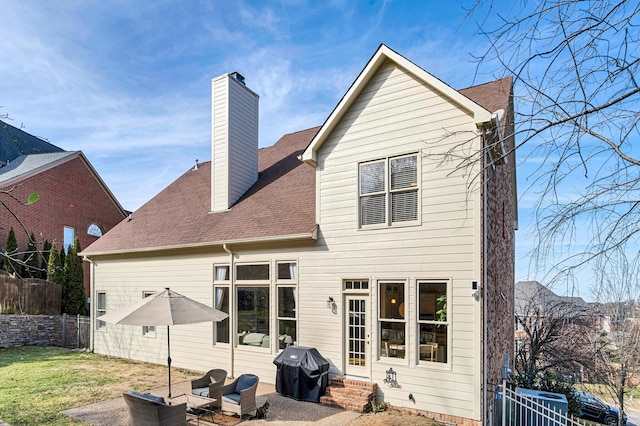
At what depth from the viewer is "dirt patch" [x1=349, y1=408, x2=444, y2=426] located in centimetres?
743

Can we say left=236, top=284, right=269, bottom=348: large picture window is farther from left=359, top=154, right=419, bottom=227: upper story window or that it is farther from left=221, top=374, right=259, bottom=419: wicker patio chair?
left=359, top=154, right=419, bottom=227: upper story window

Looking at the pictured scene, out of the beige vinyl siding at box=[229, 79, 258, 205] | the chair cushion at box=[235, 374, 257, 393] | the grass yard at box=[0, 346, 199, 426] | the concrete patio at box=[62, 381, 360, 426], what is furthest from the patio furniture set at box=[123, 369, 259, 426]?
the beige vinyl siding at box=[229, 79, 258, 205]

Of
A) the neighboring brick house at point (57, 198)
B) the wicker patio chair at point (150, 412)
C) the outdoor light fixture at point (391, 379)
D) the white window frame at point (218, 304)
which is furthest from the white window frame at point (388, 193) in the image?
the neighboring brick house at point (57, 198)

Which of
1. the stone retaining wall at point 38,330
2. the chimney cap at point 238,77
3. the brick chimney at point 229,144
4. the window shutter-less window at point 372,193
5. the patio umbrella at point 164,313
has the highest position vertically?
the chimney cap at point 238,77

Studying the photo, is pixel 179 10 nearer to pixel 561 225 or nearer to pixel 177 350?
pixel 561 225

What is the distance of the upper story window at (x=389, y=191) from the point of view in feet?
28.5

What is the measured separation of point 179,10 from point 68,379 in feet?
32.3

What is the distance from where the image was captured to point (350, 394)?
8461 mm

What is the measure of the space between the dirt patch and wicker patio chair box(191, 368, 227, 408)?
2.62 meters

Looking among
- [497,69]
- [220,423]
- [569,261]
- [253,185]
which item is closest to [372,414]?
[220,423]

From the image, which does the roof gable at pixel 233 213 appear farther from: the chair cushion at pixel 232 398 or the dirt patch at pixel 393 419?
the dirt patch at pixel 393 419

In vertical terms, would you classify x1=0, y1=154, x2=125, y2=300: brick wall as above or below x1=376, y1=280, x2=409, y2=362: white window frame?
above

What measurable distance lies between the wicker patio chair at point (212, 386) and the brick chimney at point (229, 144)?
232 inches

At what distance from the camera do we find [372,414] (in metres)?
8.02
